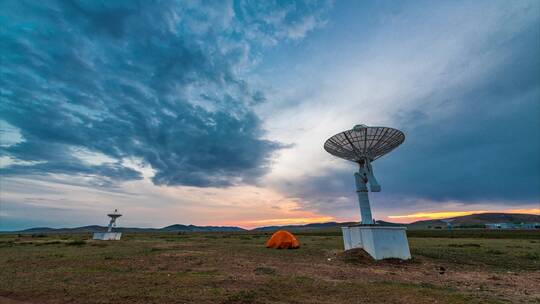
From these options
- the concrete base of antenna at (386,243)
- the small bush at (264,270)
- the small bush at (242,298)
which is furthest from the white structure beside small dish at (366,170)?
the small bush at (242,298)

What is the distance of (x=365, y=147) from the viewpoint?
2498 cm

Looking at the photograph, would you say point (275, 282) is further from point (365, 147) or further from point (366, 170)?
point (365, 147)

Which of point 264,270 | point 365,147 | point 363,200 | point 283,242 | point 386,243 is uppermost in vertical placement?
point 365,147

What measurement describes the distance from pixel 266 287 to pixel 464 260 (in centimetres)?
1847

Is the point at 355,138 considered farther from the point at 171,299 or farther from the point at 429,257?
the point at 171,299

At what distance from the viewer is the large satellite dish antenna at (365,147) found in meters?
23.8

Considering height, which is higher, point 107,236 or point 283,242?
point 107,236

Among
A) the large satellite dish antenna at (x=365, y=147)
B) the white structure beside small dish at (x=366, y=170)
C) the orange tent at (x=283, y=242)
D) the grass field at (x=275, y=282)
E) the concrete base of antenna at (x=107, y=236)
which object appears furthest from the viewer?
the concrete base of antenna at (x=107, y=236)

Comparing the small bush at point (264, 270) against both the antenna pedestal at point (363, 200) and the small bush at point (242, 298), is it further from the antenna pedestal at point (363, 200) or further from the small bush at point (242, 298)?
the antenna pedestal at point (363, 200)

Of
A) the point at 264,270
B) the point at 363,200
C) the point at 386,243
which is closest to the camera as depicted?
the point at 264,270

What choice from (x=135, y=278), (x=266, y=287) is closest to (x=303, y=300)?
(x=266, y=287)

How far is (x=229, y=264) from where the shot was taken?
19.2 metres

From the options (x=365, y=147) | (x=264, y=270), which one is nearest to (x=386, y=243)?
(x=365, y=147)

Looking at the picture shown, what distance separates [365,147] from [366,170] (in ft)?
7.19
